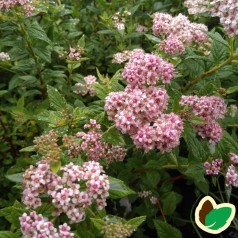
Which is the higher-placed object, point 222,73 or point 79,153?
point 222,73

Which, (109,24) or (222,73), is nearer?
(222,73)

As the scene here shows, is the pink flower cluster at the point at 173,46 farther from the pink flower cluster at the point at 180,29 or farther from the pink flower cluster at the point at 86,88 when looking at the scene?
the pink flower cluster at the point at 86,88

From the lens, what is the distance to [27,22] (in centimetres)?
274

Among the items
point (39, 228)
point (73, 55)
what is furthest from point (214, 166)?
point (73, 55)

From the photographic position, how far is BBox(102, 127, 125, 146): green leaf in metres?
A: 2.01

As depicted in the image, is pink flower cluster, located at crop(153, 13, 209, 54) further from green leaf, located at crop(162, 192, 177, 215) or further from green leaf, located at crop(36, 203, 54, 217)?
green leaf, located at crop(36, 203, 54, 217)

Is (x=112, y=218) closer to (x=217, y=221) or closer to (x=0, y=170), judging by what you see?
(x=217, y=221)

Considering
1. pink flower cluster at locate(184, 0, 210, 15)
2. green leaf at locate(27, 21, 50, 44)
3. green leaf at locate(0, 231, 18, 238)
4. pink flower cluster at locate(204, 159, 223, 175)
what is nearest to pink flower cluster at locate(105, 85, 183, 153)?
pink flower cluster at locate(204, 159, 223, 175)

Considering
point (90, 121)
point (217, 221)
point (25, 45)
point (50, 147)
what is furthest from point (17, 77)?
point (217, 221)

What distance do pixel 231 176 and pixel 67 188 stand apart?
929 mm

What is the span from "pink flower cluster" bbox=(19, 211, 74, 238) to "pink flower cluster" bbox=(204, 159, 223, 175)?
0.92m

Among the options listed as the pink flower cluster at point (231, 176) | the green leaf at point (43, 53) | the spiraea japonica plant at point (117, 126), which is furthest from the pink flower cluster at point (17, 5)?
the pink flower cluster at point (231, 176)

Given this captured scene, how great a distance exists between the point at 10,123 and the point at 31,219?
155 centimetres

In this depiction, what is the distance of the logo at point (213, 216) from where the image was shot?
6.24 ft
